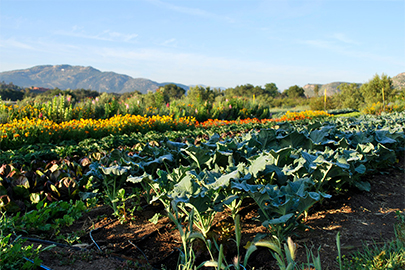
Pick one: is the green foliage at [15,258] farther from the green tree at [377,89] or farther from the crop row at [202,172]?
the green tree at [377,89]

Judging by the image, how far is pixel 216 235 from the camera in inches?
80.1

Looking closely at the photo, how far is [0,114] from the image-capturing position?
306 inches

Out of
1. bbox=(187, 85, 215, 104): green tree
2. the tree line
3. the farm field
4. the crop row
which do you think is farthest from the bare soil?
bbox=(187, 85, 215, 104): green tree

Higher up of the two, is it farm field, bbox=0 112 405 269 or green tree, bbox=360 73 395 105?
green tree, bbox=360 73 395 105

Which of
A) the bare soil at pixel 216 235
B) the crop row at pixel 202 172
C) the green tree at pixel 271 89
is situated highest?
the green tree at pixel 271 89

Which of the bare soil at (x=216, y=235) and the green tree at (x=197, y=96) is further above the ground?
the green tree at (x=197, y=96)

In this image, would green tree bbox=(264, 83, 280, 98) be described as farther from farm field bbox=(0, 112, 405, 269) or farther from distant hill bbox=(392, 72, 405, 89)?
farm field bbox=(0, 112, 405, 269)

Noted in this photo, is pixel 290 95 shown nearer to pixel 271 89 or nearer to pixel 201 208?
pixel 271 89

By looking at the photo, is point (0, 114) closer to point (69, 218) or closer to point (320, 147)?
point (69, 218)

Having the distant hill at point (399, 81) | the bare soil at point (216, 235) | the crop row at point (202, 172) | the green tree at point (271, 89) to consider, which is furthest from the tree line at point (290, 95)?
the bare soil at point (216, 235)

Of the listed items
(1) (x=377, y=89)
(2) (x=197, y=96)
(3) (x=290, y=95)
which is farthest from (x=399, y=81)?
(3) (x=290, y=95)

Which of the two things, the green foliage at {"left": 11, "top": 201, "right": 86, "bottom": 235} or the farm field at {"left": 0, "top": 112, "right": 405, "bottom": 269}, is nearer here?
the farm field at {"left": 0, "top": 112, "right": 405, "bottom": 269}

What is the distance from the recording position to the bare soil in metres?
1.79

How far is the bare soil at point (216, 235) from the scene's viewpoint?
179 centimetres
